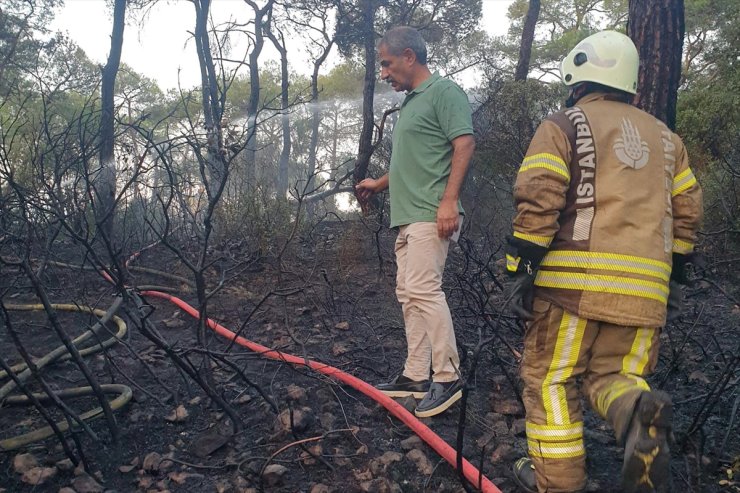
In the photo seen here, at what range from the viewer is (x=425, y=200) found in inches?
111

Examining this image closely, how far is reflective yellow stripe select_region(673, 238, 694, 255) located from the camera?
7.38 ft

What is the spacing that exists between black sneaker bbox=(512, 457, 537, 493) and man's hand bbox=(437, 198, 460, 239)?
1.08 metres

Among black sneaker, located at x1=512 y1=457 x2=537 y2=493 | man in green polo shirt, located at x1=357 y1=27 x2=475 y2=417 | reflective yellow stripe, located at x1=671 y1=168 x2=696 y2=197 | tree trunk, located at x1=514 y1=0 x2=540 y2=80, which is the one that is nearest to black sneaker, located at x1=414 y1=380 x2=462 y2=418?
man in green polo shirt, located at x1=357 y1=27 x2=475 y2=417

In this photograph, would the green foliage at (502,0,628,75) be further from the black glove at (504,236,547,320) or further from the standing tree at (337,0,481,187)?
the black glove at (504,236,547,320)

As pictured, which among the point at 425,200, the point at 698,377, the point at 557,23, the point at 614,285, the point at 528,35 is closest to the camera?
the point at 614,285

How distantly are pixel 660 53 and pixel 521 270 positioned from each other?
2391 mm

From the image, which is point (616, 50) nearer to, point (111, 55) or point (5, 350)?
point (5, 350)

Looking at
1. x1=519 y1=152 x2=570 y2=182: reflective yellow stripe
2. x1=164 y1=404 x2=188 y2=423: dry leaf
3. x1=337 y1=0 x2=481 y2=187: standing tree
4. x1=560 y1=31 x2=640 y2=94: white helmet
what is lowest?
x1=164 y1=404 x2=188 y2=423: dry leaf

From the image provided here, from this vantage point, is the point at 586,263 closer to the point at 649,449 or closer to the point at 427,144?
the point at 649,449

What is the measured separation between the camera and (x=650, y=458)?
169cm

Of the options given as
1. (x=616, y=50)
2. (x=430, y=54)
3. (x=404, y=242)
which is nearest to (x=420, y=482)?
(x=404, y=242)

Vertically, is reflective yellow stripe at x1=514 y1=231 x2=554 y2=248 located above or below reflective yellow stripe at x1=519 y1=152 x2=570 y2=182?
below

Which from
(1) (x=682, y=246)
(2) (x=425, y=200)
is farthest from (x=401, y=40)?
(1) (x=682, y=246)

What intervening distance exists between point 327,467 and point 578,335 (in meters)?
1.14
